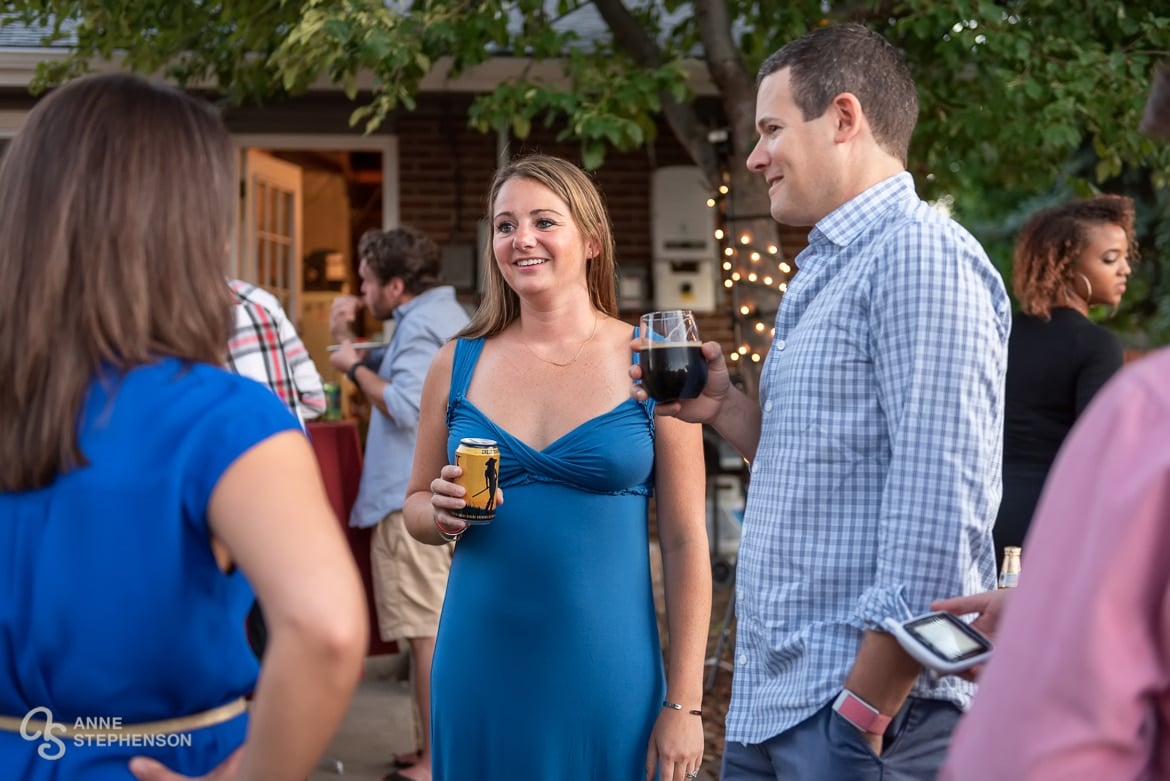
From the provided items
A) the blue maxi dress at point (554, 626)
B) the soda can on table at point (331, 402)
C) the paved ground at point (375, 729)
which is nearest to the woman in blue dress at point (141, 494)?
the blue maxi dress at point (554, 626)

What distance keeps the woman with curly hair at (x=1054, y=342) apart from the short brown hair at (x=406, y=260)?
108 inches

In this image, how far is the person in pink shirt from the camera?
3.26 feet

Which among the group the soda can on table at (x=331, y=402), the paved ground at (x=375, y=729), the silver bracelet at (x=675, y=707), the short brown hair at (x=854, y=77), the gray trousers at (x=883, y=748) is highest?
the short brown hair at (x=854, y=77)

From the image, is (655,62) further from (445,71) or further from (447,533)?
(447,533)

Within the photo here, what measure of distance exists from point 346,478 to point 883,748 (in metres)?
4.25

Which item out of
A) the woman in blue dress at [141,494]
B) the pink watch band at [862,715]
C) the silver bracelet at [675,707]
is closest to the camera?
the woman in blue dress at [141,494]

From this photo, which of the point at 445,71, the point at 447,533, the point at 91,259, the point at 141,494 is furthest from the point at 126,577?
the point at 445,71

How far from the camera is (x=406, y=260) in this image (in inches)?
227

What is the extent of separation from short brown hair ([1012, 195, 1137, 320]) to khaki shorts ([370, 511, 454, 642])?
2793 mm

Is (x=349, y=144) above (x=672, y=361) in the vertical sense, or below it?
above

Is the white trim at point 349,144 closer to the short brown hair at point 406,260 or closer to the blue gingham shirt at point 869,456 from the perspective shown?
the short brown hair at point 406,260

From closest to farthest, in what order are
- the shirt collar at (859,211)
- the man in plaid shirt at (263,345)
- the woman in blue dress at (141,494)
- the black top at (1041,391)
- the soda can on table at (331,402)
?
the woman in blue dress at (141,494), the shirt collar at (859,211), the black top at (1041,391), the man in plaid shirt at (263,345), the soda can on table at (331,402)

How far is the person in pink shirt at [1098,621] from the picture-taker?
994 millimetres

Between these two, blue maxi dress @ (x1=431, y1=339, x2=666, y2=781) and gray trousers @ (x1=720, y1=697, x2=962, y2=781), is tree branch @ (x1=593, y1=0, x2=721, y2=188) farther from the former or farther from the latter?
gray trousers @ (x1=720, y1=697, x2=962, y2=781)
